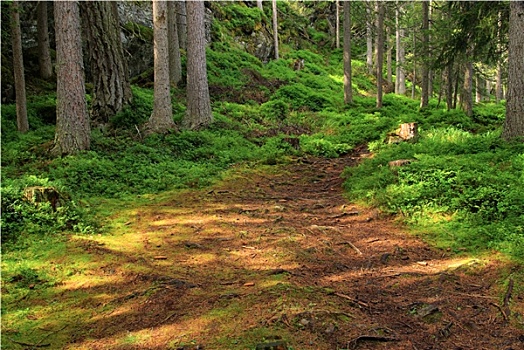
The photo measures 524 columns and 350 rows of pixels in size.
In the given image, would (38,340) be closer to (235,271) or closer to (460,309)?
(235,271)

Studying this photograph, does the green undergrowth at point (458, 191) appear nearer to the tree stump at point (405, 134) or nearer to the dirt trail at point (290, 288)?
the dirt trail at point (290, 288)

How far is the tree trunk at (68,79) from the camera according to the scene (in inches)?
375

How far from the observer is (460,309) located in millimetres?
3873

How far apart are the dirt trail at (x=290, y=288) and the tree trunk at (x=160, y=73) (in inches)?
206

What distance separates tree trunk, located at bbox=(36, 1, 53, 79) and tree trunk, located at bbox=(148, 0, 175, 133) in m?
5.71

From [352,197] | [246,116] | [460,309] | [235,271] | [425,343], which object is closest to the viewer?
[425,343]

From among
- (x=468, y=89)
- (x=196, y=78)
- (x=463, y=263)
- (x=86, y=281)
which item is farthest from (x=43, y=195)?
(x=468, y=89)

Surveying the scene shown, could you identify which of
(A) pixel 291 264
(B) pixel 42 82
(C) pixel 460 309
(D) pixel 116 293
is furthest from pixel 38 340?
(B) pixel 42 82

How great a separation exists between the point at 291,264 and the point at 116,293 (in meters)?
2.17

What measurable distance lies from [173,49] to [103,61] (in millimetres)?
4754

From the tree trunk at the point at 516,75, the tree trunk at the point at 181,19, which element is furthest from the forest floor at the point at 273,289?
the tree trunk at the point at 181,19

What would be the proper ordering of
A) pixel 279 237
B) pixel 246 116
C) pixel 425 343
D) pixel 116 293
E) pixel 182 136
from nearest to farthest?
1. pixel 425 343
2. pixel 116 293
3. pixel 279 237
4. pixel 182 136
5. pixel 246 116

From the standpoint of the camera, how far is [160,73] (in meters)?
11.8

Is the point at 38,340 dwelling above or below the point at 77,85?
below
